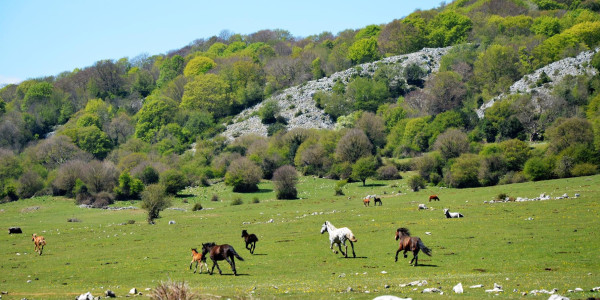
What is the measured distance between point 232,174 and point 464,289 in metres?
81.1

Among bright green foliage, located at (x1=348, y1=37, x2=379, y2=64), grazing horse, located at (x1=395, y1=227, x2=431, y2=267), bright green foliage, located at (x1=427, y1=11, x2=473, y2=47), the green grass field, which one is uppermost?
bright green foliage, located at (x1=427, y1=11, x2=473, y2=47)

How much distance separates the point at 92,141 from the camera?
15962 centimetres

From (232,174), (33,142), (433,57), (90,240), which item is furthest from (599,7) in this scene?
(90,240)

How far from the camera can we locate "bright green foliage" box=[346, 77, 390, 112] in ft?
527

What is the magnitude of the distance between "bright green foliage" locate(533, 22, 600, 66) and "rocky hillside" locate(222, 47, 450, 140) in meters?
34.3

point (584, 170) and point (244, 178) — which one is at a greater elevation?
point (244, 178)

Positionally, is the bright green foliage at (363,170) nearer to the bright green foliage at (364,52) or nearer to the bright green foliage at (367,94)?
the bright green foliage at (367,94)

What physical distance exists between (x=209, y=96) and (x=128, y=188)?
82.3 m

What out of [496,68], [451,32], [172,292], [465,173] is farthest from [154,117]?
[172,292]

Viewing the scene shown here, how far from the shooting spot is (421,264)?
27.9 meters

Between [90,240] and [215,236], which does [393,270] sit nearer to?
[215,236]

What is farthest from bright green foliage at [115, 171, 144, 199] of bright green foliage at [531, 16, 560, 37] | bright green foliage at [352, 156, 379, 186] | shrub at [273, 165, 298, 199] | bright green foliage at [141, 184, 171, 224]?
bright green foliage at [531, 16, 560, 37]

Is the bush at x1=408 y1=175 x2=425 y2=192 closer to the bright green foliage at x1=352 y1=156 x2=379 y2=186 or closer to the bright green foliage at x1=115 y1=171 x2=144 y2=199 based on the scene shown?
the bright green foliage at x1=352 y1=156 x2=379 y2=186

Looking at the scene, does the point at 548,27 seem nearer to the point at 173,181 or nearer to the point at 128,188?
the point at 173,181
